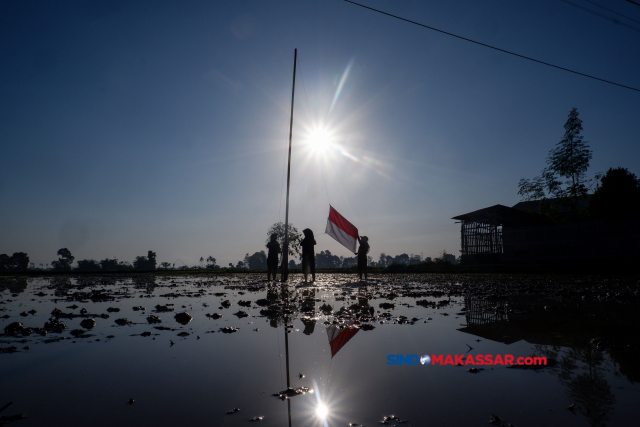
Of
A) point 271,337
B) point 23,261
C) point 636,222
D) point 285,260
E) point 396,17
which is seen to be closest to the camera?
point 271,337

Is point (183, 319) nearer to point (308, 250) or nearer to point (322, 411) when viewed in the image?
point (322, 411)

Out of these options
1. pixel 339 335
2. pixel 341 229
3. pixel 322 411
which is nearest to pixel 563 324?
pixel 339 335

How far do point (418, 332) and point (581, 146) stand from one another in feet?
112

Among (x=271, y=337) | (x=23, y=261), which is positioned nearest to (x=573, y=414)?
(x=271, y=337)

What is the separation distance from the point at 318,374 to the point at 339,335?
1.35 metres

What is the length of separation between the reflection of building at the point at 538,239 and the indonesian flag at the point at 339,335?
2288 cm

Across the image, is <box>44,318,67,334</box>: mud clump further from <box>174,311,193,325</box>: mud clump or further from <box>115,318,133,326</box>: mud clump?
<box>174,311,193,325</box>: mud clump

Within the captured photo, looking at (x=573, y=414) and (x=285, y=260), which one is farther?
(x=285, y=260)

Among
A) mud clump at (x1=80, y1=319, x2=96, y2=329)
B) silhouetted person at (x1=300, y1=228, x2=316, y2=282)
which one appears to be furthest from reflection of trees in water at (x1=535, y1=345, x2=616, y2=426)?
silhouetted person at (x1=300, y1=228, x2=316, y2=282)

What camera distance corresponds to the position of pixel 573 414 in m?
1.80

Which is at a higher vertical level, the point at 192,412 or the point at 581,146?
the point at 581,146

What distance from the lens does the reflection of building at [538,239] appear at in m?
19.8

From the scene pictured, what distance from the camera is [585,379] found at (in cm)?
230

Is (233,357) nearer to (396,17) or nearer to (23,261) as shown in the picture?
(396,17)
